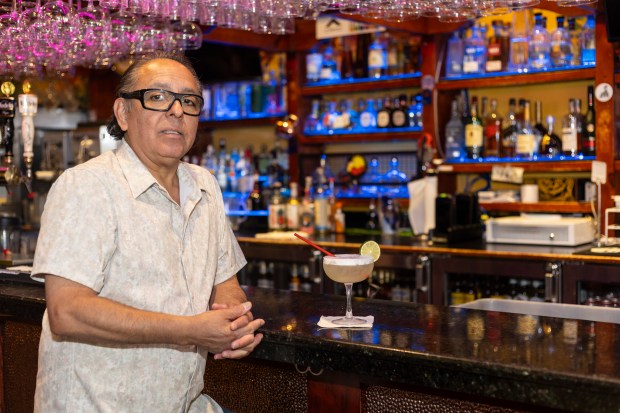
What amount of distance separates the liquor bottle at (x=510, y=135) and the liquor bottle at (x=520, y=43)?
0.23m

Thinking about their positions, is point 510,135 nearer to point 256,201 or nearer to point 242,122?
point 256,201

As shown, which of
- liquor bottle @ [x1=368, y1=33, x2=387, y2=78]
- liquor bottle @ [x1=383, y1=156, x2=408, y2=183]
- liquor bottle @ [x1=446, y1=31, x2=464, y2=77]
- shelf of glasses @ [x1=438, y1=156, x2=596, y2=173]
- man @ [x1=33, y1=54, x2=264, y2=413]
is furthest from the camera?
liquor bottle @ [x1=383, y1=156, x2=408, y2=183]

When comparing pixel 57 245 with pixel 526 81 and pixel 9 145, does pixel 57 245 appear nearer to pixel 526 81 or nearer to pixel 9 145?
pixel 9 145

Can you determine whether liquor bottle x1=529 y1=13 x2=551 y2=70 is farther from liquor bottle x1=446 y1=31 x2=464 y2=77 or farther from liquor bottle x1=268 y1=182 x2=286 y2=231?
liquor bottle x1=268 y1=182 x2=286 y2=231

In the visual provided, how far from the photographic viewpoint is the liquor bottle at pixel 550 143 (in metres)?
5.25

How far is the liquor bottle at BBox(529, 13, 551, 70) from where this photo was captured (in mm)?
5242

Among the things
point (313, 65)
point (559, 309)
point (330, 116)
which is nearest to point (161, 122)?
point (559, 309)

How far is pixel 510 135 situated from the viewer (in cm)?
549

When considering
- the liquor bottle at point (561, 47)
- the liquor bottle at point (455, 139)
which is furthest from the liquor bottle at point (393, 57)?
the liquor bottle at point (561, 47)

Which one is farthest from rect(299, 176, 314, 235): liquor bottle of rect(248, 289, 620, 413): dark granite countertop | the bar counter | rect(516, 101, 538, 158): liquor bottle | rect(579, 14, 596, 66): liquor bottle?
rect(248, 289, 620, 413): dark granite countertop

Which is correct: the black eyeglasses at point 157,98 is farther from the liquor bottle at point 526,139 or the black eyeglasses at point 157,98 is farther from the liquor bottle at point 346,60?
the liquor bottle at point 346,60

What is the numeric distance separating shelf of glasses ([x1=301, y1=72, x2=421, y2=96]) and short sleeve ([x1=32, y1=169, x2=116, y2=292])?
409 cm

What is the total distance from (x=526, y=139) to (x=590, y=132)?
38 cm

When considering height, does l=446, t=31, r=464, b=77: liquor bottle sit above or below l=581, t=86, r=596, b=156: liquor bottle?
above
